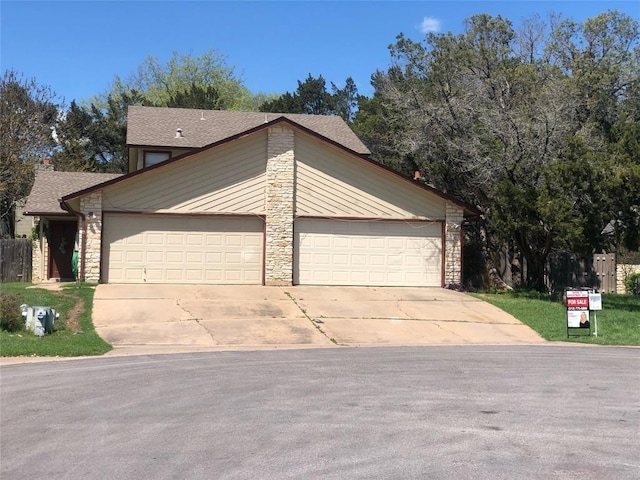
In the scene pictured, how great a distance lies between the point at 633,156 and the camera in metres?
19.9

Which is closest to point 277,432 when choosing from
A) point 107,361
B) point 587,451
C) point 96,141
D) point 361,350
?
point 587,451

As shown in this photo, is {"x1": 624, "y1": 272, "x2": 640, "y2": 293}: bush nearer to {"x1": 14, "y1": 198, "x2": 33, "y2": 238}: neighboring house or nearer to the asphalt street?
the asphalt street

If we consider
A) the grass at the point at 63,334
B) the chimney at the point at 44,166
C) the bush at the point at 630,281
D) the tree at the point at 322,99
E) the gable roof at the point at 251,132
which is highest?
the tree at the point at 322,99

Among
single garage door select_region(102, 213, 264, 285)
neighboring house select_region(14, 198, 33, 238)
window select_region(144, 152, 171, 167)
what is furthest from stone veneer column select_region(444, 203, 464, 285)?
neighboring house select_region(14, 198, 33, 238)

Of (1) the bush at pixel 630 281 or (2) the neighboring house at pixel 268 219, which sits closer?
(2) the neighboring house at pixel 268 219

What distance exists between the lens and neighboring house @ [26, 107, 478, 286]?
21953mm

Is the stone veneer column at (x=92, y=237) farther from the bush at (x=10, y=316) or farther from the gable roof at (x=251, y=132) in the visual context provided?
the bush at (x=10, y=316)

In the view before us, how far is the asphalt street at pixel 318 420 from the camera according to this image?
552 centimetres

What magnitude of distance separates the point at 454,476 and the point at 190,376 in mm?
5326

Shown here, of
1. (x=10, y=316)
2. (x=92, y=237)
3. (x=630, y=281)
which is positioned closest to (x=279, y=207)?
(x=92, y=237)

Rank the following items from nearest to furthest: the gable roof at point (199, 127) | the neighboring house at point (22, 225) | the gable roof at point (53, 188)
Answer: the gable roof at point (53, 188) < the gable roof at point (199, 127) < the neighboring house at point (22, 225)

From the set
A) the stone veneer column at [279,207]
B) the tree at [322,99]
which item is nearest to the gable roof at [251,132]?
the stone veneer column at [279,207]

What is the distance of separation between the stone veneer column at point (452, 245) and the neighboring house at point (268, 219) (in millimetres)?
40

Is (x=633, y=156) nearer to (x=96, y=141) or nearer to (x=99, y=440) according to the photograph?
(x=99, y=440)
